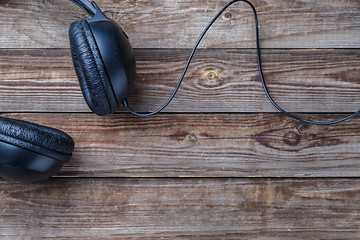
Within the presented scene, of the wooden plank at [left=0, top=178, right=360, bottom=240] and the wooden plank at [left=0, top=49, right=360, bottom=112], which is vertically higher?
the wooden plank at [left=0, top=49, right=360, bottom=112]

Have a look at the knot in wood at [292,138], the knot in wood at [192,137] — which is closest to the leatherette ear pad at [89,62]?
the knot in wood at [192,137]

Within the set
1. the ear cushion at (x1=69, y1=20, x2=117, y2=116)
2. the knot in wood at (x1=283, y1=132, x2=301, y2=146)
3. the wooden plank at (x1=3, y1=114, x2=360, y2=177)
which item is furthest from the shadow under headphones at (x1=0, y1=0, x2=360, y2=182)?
the knot in wood at (x1=283, y1=132, x2=301, y2=146)

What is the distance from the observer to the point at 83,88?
2.36 feet

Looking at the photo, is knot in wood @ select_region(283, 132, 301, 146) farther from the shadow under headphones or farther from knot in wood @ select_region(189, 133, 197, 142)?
the shadow under headphones

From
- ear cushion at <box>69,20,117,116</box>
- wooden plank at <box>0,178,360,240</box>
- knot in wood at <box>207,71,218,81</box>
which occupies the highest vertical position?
ear cushion at <box>69,20,117,116</box>

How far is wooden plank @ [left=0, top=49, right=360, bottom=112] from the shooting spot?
2.72 ft

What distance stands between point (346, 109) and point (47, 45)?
0.84 metres

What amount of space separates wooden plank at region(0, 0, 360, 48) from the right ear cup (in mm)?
282

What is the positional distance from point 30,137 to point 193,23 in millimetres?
504

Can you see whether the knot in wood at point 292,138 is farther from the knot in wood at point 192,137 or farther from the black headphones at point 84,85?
the black headphones at point 84,85

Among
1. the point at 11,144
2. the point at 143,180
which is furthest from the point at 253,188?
the point at 11,144

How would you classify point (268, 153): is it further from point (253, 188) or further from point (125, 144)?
point (125, 144)

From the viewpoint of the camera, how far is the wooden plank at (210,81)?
2.72 ft

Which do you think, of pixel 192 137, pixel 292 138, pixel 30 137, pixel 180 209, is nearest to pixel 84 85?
pixel 30 137
